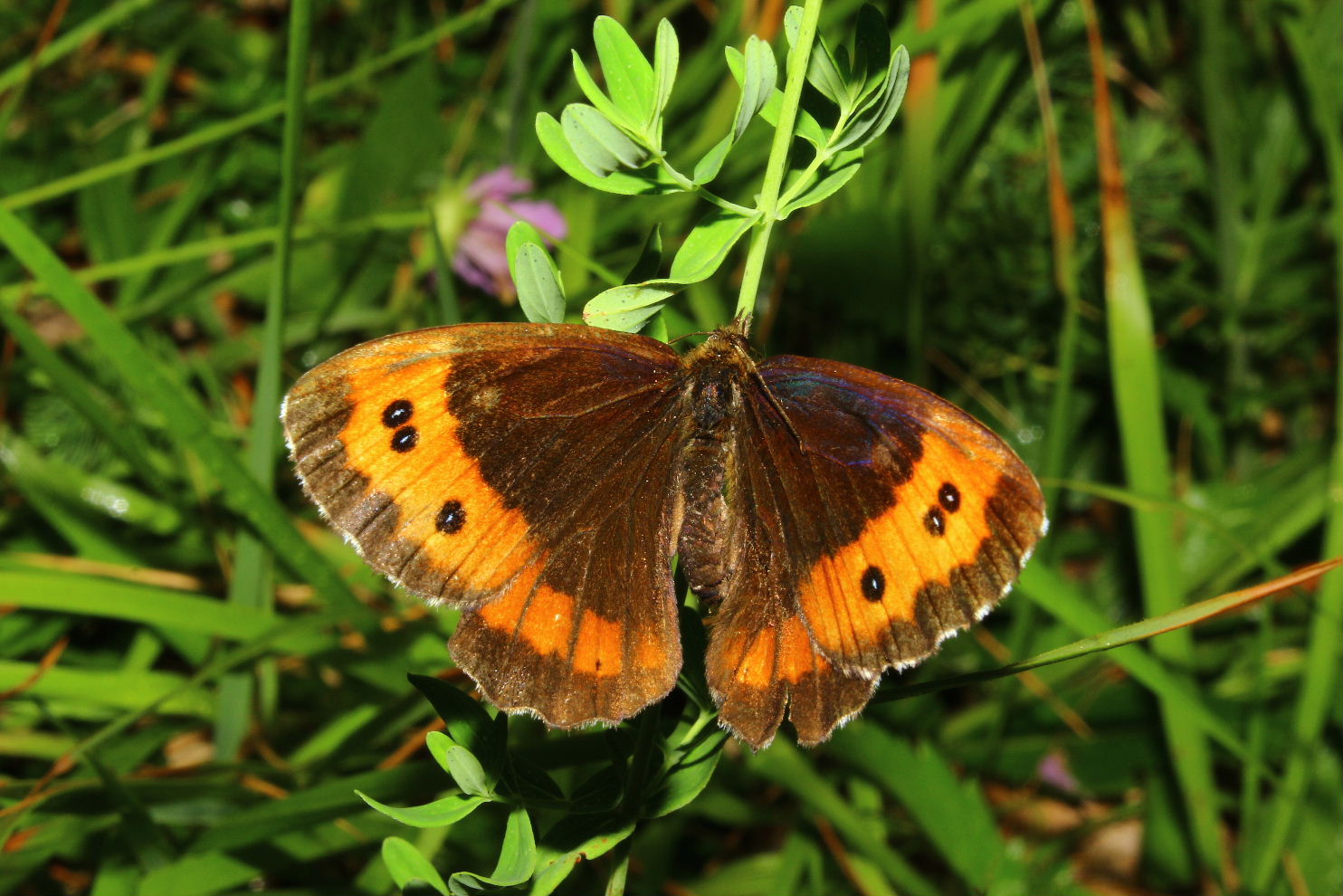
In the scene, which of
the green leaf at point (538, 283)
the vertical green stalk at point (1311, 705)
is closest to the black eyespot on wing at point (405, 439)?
the green leaf at point (538, 283)

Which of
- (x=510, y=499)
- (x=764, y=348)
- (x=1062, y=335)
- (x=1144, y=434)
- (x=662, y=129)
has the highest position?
(x=662, y=129)

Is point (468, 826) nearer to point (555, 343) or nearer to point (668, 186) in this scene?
point (555, 343)

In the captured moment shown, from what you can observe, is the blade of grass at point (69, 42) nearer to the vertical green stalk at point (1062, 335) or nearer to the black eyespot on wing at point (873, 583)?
the vertical green stalk at point (1062, 335)

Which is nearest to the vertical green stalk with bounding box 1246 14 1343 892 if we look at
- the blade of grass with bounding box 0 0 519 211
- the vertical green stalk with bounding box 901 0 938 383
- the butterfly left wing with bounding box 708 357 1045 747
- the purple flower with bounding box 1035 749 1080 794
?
the purple flower with bounding box 1035 749 1080 794

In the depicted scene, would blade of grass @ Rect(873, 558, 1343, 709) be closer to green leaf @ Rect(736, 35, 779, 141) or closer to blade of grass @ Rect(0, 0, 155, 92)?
green leaf @ Rect(736, 35, 779, 141)

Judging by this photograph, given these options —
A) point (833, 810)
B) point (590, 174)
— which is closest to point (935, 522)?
point (590, 174)

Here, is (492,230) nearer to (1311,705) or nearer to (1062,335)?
(1062,335)
